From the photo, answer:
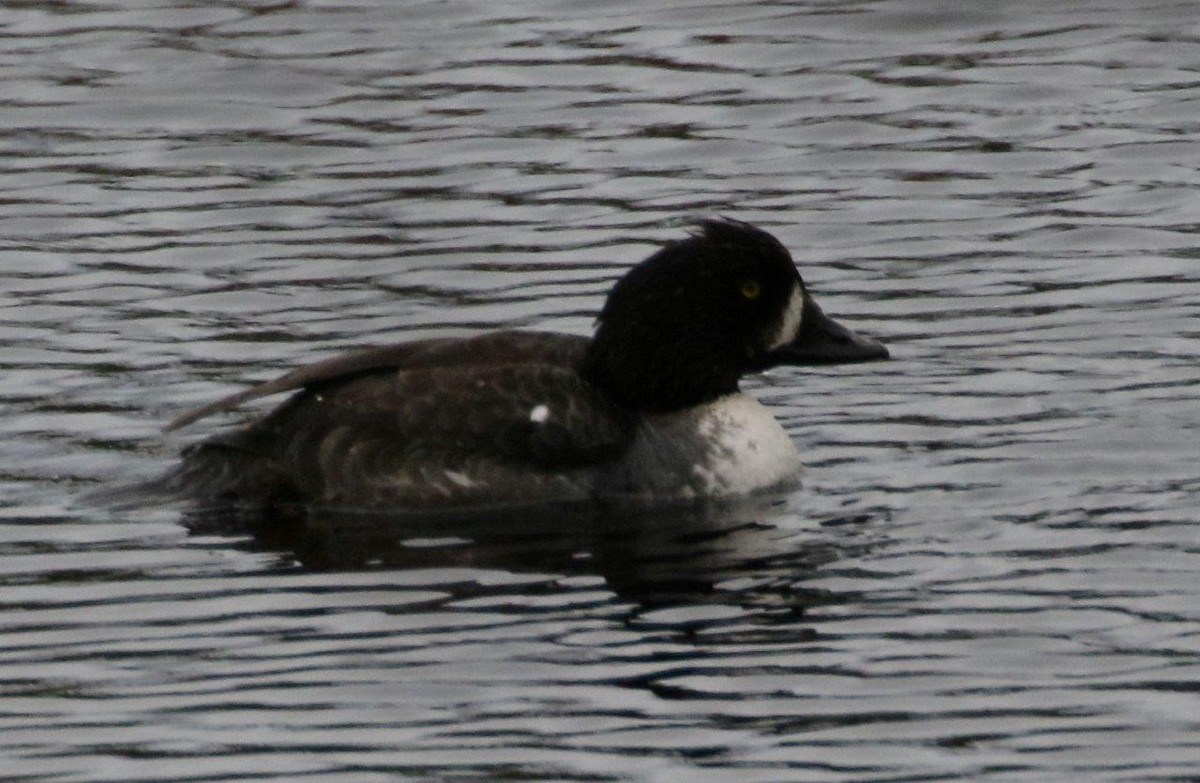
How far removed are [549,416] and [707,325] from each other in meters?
0.82

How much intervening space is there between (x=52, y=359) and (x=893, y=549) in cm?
434

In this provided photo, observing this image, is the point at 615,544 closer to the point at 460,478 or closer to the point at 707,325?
the point at 460,478

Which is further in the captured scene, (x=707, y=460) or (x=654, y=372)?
(x=654, y=372)

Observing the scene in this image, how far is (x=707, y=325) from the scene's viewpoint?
12383 mm

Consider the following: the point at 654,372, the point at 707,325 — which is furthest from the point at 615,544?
the point at 707,325

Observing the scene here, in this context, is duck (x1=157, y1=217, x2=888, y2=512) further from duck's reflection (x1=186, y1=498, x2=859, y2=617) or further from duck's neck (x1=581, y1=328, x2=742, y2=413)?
duck's reflection (x1=186, y1=498, x2=859, y2=617)

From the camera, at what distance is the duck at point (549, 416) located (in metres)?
12.0

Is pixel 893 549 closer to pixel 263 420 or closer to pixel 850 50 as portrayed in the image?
pixel 263 420

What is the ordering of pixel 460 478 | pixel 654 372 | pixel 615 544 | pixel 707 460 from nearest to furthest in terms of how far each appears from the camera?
pixel 615 544 → pixel 460 478 → pixel 707 460 → pixel 654 372

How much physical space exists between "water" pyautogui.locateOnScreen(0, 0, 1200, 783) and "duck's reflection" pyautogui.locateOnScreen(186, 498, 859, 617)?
0.11ft

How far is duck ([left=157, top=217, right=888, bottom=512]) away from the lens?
39.2 feet

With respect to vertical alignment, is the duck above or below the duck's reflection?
above

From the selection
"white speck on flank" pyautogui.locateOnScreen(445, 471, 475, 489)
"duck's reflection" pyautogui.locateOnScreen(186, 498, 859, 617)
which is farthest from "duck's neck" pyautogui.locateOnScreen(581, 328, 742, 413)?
"white speck on flank" pyautogui.locateOnScreen(445, 471, 475, 489)

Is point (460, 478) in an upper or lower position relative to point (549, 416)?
lower
